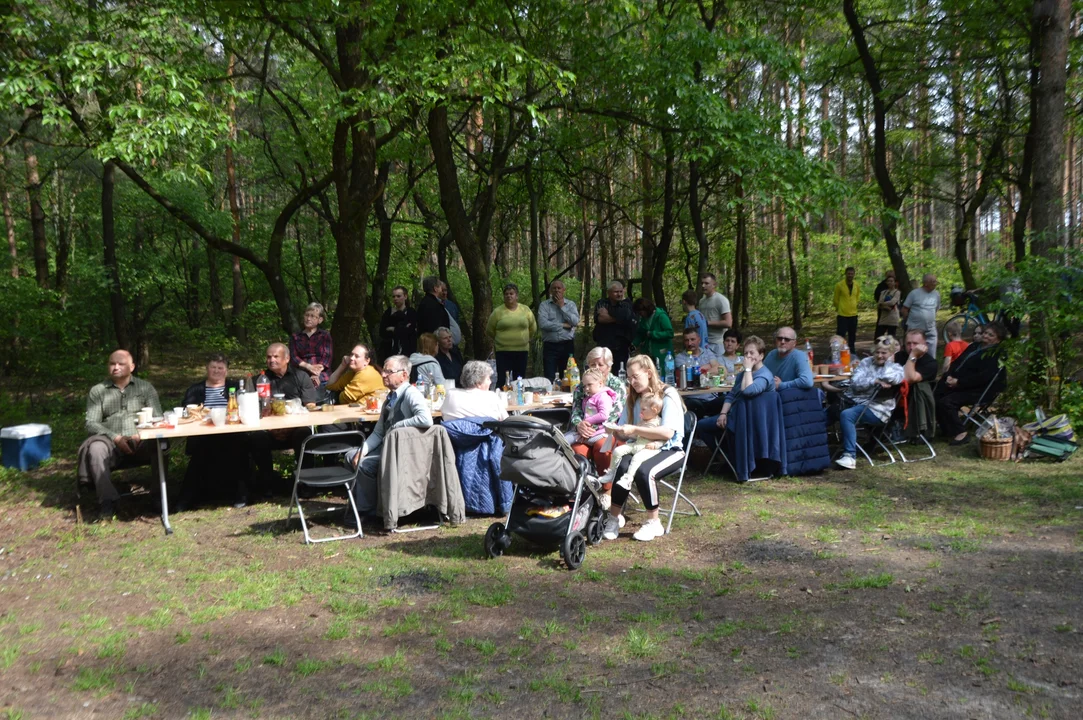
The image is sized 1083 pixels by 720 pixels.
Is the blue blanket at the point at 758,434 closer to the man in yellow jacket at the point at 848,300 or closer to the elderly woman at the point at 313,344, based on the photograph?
the elderly woman at the point at 313,344

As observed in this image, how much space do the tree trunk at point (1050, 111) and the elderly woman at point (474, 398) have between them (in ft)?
18.8

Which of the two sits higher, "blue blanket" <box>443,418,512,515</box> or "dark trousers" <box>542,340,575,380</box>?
"dark trousers" <box>542,340,575,380</box>

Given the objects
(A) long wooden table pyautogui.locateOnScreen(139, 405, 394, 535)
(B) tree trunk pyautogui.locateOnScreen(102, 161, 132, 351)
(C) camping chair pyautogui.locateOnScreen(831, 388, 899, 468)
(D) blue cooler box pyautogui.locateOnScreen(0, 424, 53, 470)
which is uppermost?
(B) tree trunk pyautogui.locateOnScreen(102, 161, 132, 351)

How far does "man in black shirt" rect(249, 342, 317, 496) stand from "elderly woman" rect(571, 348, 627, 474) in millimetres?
2537

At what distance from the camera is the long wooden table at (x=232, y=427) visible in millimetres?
6574

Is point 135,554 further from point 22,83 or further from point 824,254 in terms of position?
point 824,254

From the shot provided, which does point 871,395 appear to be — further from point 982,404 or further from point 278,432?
point 278,432

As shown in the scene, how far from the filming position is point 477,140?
693 inches

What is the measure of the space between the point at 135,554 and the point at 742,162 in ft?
22.8

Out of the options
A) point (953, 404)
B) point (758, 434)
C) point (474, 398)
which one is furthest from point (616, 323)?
point (474, 398)

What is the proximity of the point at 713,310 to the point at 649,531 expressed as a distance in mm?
5097

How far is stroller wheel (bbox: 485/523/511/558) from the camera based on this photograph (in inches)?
225

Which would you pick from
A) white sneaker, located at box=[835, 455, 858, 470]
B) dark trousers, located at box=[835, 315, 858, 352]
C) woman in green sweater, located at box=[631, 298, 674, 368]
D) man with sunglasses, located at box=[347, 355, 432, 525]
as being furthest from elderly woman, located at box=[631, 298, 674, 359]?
dark trousers, located at box=[835, 315, 858, 352]

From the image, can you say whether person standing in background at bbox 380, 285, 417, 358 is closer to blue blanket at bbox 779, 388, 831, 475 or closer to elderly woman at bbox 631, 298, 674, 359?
elderly woman at bbox 631, 298, 674, 359
